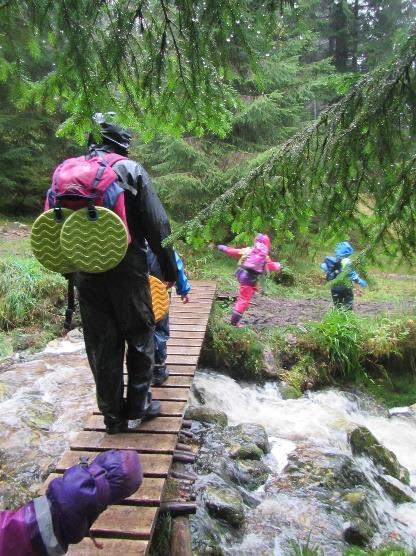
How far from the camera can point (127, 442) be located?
3471 millimetres

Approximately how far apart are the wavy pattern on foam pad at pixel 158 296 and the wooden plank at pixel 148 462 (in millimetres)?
1247

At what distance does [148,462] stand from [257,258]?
5.18 m

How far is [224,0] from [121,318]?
2.06 metres

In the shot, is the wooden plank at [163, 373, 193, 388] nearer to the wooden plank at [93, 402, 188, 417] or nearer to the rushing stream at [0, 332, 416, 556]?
the wooden plank at [93, 402, 188, 417]

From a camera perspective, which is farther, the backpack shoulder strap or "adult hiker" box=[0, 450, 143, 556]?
the backpack shoulder strap

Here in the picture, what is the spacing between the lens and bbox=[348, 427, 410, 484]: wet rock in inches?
227

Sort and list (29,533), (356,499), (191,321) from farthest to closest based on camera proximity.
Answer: (191,321) < (356,499) < (29,533)

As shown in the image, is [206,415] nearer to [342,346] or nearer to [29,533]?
[342,346]

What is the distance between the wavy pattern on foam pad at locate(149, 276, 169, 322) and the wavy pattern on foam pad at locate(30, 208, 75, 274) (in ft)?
4.08

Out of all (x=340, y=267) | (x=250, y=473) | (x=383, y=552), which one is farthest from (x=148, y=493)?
(x=340, y=267)

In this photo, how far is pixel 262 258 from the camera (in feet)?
26.2

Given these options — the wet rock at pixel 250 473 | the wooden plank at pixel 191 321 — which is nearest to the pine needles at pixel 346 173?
the wet rock at pixel 250 473

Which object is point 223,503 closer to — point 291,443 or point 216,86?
point 291,443

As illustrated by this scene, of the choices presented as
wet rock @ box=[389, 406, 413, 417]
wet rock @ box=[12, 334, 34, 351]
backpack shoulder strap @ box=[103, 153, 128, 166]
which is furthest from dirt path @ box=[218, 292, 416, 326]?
backpack shoulder strap @ box=[103, 153, 128, 166]
